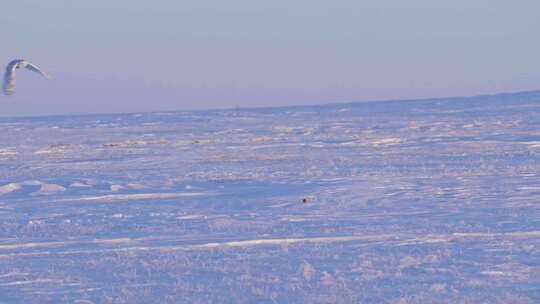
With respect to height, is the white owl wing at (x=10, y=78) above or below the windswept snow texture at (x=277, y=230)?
above

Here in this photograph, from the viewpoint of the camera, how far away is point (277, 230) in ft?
35.0

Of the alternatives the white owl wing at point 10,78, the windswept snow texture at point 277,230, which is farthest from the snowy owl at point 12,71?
the windswept snow texture at point 277,230

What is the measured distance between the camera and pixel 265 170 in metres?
18.8

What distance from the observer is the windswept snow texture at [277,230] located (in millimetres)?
7723

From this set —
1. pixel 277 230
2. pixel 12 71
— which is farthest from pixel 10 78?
pixel 277 230

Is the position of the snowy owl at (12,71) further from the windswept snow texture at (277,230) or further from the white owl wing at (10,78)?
the windswept snow texture at (277,230)

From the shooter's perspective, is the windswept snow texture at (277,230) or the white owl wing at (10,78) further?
the white owl wing at (10,78)

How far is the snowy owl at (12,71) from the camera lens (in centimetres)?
1060

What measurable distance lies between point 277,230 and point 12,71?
3334 mm

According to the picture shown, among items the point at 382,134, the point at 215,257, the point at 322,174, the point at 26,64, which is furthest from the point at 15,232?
the point at 382,134

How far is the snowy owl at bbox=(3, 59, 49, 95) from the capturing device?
34.8ft

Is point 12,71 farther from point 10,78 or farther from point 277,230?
point 277,230

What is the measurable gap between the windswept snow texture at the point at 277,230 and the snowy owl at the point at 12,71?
1427 mm

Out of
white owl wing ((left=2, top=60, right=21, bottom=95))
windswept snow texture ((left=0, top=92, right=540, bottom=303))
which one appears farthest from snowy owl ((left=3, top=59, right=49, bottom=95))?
windswept snow texture ((left=0, top=92, right=540, bottom=303))
